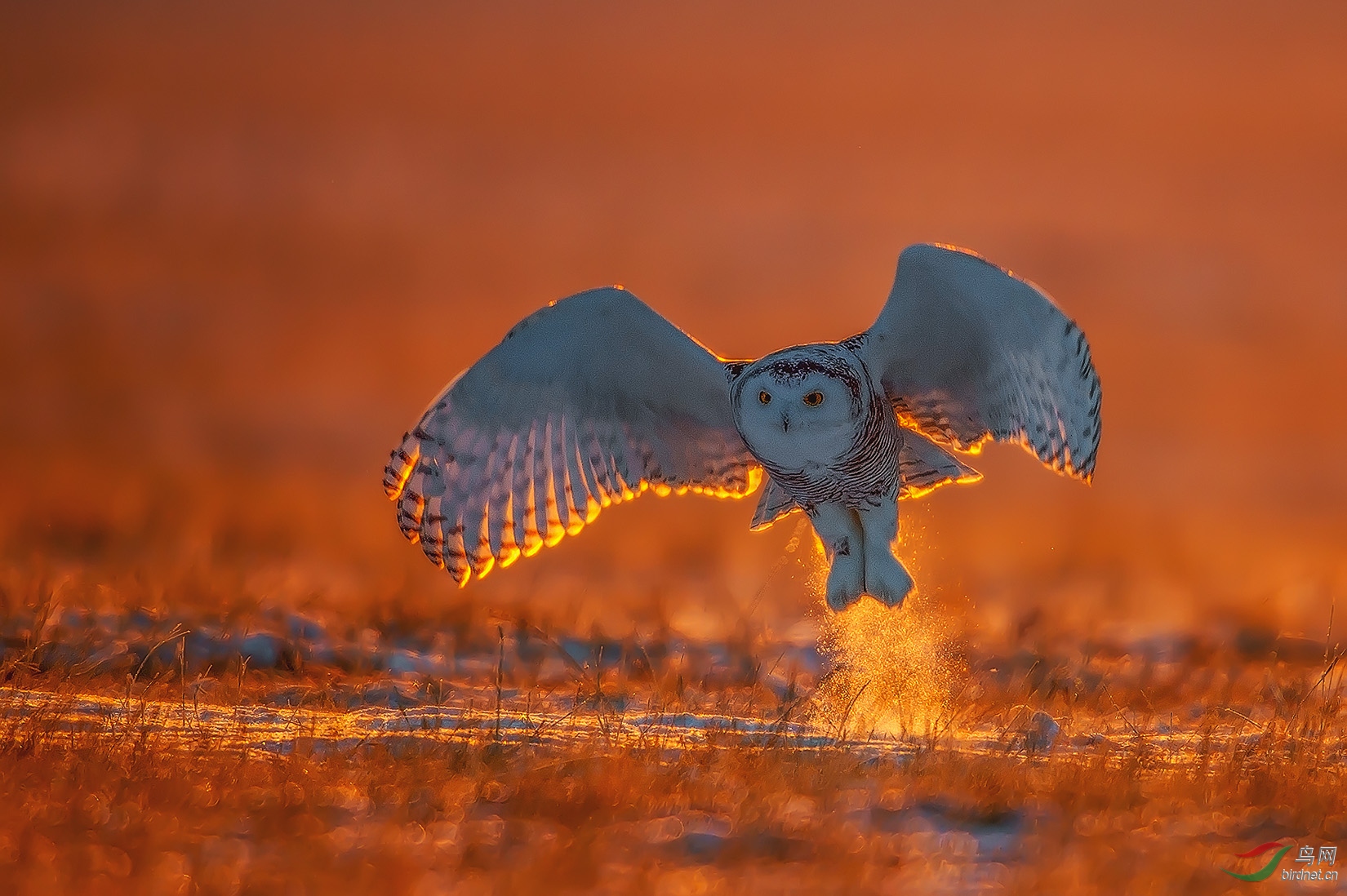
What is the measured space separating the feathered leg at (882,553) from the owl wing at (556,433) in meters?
0.79

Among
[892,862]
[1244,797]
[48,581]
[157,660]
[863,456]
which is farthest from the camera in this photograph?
[48,581]

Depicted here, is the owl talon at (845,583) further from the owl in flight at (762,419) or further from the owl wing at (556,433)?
the owl wing at (556,433)

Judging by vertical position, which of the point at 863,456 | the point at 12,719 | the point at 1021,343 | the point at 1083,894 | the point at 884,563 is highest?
the point at 1021,343

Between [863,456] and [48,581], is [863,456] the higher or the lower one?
the higher one

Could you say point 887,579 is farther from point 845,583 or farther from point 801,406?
point 801,406

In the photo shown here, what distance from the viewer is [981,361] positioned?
22.3ft

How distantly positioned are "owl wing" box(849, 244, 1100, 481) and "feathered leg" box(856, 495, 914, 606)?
49cm

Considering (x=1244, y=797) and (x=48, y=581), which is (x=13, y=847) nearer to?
(x=1244, y=797)

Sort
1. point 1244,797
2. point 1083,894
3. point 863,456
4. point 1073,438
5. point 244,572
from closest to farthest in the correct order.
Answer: point 1083,894 < point 1244,797 < point 1073,438 < point 863,456 < point 244,572

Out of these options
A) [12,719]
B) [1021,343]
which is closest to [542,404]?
[1021,343]

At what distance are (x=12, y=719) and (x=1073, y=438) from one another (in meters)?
4.48

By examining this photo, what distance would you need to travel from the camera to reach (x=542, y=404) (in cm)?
723

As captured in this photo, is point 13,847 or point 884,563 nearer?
point 13,847

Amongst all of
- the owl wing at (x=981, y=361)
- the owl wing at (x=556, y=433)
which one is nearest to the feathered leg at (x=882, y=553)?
the owl wing at (x=981, y=361)
